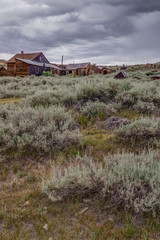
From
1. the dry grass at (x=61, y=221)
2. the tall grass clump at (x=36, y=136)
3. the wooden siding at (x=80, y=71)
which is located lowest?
the dry grass at (x=61, y=221)

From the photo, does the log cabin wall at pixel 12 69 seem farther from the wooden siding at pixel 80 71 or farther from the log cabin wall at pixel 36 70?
the wooden siding at pixel 80 71

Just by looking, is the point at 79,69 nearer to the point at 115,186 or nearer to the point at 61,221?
the point at 115,186

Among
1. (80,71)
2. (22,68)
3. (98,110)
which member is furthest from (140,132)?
(80,71)

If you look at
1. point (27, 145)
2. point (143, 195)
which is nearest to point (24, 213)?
point (143, 195)

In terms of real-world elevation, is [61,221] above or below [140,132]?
below

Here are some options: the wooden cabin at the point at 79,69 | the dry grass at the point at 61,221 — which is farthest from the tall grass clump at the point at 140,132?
the wooden cabin at the point at 79,69

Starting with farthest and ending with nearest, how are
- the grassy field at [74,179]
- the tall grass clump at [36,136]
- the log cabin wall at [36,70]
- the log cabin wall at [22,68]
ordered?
1. the log cabin wall at [36,70]
2. the log cabin wall at [22,68]
3. the tall grass clump at [36,136]
4. the grassy field at [74,179]

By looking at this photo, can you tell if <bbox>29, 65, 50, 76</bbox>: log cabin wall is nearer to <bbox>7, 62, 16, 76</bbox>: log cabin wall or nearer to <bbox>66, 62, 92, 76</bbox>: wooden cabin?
<bbox>7, 62, 16, 76</bbox>: log cabin wall

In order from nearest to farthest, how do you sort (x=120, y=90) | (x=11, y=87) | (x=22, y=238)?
(x=22, y=238), (x=120, y=90), (x=11, y=87)

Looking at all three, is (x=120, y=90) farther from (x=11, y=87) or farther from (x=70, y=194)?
(x=11, y=87)

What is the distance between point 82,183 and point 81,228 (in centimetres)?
66

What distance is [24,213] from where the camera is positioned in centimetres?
264

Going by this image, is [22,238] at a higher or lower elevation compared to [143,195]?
lower

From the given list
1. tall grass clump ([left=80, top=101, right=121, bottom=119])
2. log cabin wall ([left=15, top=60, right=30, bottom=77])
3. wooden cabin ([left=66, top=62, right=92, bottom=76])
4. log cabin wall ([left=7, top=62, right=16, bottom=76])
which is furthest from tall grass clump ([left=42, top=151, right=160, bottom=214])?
wooden cabin ([left=66, top=62, right=92, bottom=76])
